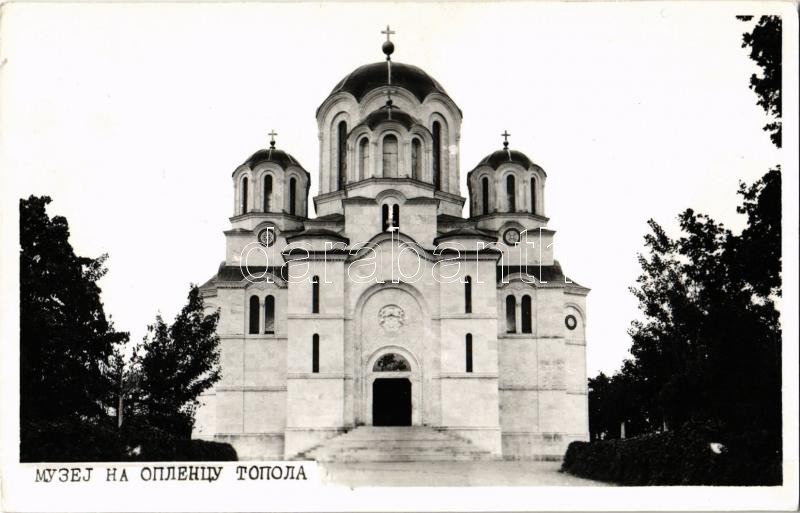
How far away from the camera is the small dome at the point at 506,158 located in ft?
115

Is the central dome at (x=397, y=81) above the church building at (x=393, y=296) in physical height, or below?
above

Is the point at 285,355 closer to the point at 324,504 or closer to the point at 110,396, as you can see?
the point at 110,396

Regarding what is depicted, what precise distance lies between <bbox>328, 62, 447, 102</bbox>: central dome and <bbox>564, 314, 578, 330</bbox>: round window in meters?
8.60

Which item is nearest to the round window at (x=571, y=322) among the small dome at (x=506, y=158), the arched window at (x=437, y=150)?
the small dome at (x=506, y=158)

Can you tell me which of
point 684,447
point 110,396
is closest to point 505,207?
point 110,396

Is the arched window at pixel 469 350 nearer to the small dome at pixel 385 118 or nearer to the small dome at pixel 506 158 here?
the small dome at pixel 385 118

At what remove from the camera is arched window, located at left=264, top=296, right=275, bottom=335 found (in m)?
32.9

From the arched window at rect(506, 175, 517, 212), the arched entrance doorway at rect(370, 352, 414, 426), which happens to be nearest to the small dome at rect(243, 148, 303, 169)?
the arched window at rect(506, 175, 517, 212)

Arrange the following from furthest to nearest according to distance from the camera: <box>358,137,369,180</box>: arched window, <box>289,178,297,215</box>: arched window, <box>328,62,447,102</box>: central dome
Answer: <box>289,178,297,215</box>: arched window, <box>328,62,447,102</box>: central dome, <box>358,137,369,180</box>: arched window

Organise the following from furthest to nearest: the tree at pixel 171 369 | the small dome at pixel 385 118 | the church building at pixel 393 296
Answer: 1. the small dome at pixel 385 118
2. the church building at pixel 393 296
3. the tree at pixel 171 369

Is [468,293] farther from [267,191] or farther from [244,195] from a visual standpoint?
[244,195]

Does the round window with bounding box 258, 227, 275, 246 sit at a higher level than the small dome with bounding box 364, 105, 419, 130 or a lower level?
lower

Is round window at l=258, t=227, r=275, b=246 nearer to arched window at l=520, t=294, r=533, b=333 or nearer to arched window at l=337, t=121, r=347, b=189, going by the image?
arched window at l=337, t=121, r=347, b=189

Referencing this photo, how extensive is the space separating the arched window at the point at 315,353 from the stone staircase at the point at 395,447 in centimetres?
213
